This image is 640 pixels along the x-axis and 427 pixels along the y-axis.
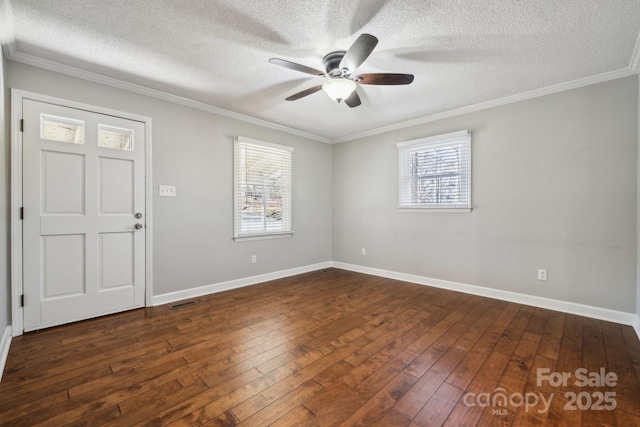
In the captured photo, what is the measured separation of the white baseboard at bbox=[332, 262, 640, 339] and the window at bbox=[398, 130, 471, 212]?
1047 mm

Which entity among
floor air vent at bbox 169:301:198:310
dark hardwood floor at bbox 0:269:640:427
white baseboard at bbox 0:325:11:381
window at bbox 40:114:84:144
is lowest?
dark hardwood floor at bbox 0:269:640:427

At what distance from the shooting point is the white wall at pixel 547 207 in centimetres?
271

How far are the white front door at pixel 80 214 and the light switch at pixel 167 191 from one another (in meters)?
0.19

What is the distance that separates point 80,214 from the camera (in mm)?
2736

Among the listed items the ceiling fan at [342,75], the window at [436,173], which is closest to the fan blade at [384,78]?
the ceiling fan at [342,75]

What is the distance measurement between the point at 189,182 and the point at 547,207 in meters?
4.29

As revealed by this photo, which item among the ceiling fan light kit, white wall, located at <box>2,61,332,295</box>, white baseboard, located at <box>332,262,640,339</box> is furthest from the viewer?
white wall, located at <box>2,61,332,295</box>

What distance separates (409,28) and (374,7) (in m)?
0.37

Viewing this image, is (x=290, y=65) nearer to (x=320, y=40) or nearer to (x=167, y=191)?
(x=320, y=40)

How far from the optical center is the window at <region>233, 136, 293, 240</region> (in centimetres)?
399

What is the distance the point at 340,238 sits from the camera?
17.3ft

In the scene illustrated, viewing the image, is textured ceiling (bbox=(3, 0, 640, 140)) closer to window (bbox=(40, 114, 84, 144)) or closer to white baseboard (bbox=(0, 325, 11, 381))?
window (bbox=(40, 114, 84, 144))

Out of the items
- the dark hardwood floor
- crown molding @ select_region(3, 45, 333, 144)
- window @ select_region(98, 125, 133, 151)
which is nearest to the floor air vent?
the dark hardwood floor

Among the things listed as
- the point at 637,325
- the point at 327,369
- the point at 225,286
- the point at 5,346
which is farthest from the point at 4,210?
the point at 637,325
